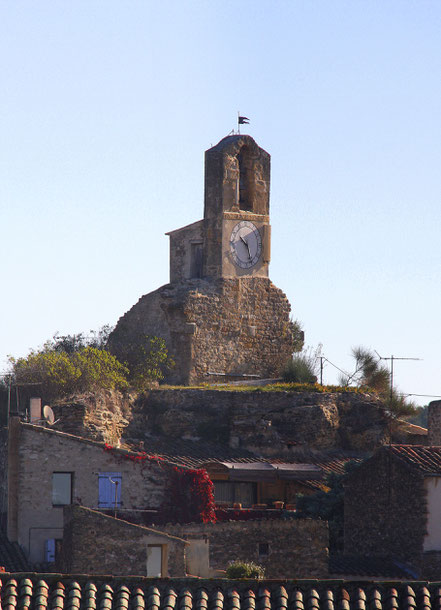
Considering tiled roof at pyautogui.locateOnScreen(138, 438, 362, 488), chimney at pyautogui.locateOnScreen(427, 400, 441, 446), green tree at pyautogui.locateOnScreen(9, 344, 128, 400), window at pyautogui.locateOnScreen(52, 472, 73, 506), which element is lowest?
window at pyautogui.locateOnScreen(52, 472, 73, 506)

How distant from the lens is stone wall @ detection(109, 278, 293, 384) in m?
50.8

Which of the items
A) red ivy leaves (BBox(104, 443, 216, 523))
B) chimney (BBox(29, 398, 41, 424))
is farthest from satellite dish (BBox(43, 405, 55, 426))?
red ivy leaves (BBox(104, 443, 216, 523))

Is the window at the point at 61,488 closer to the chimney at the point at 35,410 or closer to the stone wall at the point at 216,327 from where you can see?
the chimney at the point at 35,410

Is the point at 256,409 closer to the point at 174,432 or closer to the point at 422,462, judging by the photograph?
the point at 174,432

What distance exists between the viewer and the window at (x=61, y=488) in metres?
39.5

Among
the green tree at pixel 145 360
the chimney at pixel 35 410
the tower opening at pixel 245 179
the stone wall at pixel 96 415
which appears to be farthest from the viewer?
the tower opening at pixel 245 179

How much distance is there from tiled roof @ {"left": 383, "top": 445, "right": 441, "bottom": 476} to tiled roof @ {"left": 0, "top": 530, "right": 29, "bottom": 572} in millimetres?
9643

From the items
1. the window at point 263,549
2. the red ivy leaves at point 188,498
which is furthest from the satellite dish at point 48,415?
the window at point 263,549

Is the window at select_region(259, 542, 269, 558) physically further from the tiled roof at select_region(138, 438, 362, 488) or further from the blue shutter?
the tiled roof at select_region(138, 438, 362, 488)

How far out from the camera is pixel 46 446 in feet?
130

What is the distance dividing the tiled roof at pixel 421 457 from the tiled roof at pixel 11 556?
964cm

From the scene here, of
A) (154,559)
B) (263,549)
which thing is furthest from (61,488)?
(263,549)

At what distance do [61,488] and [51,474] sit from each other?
1.50ft

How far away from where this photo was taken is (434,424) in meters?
48.7
